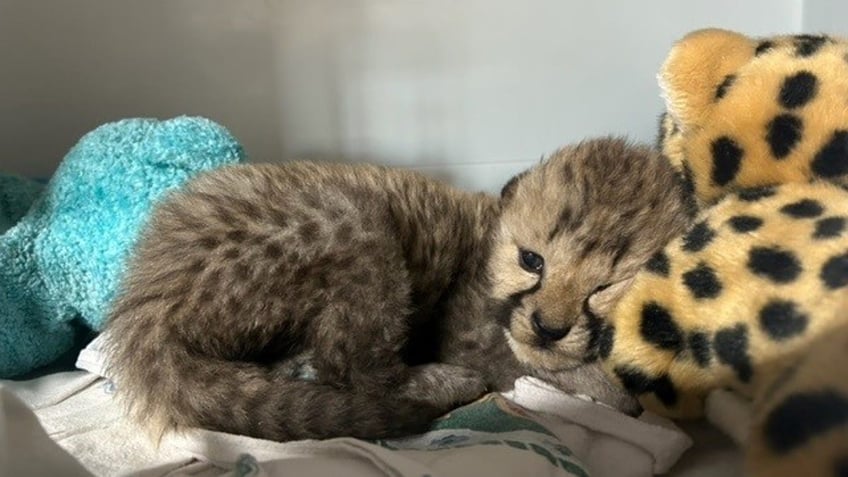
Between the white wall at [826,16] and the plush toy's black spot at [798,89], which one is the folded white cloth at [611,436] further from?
the white wall at [826,16]

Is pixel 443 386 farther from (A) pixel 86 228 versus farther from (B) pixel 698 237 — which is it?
(A) pixel 86 228

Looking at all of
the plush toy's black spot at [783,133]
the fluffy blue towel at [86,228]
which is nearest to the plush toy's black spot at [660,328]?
the plush toy's black spot at [783,133]

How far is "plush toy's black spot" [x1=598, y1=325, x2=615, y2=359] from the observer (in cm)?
112

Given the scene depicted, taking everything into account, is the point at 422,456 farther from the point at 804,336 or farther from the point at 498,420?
the point at 804,336

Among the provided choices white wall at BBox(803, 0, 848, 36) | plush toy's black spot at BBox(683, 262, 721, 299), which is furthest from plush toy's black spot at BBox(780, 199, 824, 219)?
white wall at BBox(803, 0, 848, 36)

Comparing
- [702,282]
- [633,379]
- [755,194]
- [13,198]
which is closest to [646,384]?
[633,379]

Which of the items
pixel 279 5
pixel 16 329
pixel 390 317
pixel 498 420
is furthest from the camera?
pixel 279 5

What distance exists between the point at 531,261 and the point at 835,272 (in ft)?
1.38

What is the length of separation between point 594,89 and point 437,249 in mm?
595

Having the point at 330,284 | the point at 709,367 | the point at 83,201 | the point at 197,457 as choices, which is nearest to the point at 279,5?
the point at 83,201

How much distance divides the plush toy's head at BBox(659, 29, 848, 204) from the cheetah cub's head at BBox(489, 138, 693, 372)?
6 centimetres

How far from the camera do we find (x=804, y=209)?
102cm

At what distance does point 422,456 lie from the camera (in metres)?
0.99

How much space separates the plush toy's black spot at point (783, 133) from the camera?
1101 millimetres
